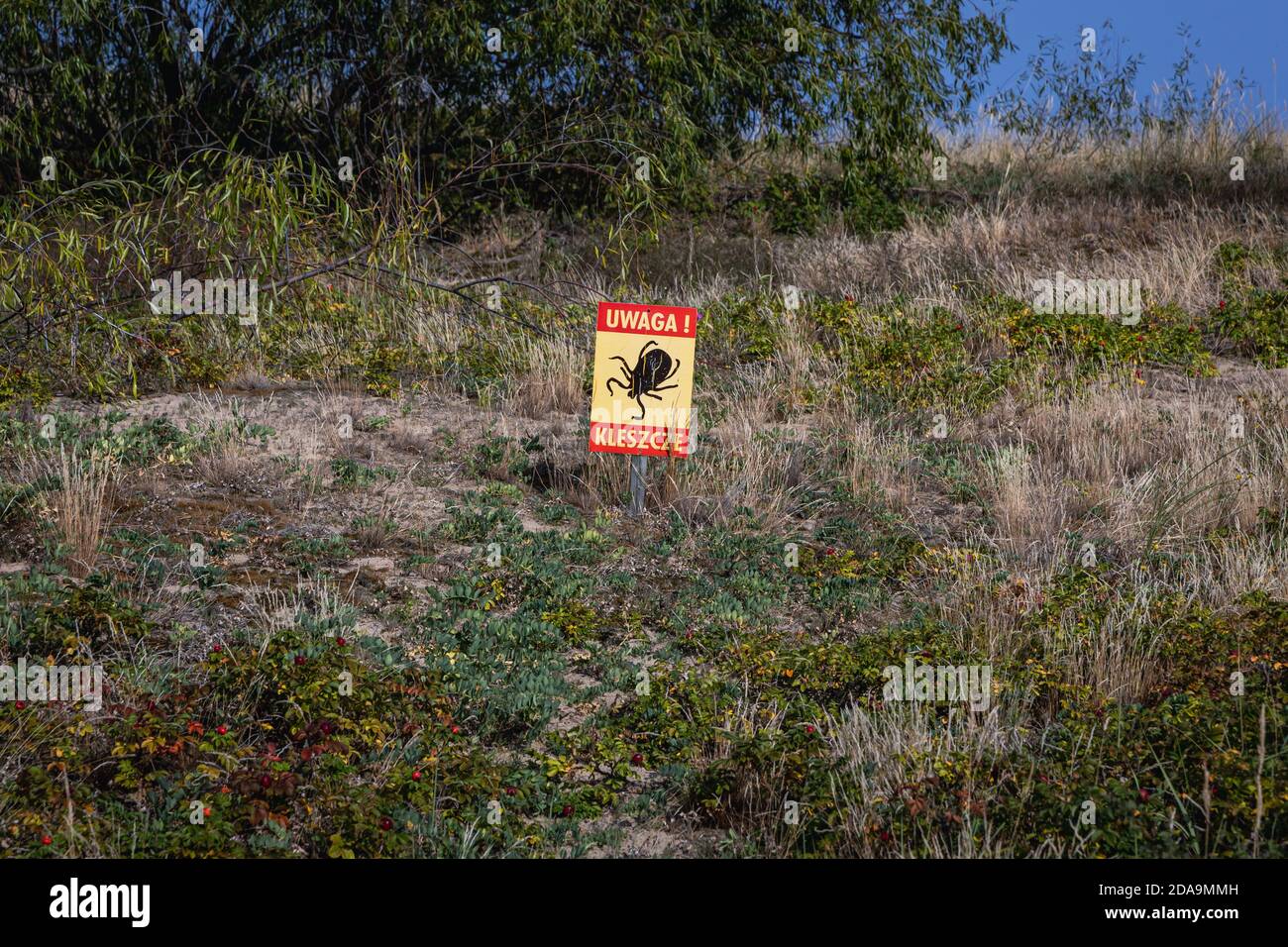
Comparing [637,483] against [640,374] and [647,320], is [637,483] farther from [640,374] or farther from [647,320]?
[647,320]

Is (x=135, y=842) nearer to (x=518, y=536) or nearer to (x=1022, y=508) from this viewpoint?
(x=518, y=536)

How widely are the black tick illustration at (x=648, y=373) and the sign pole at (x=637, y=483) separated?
35 centimetres

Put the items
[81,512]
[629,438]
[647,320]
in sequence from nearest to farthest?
[81,512], [647,320], [629,438]

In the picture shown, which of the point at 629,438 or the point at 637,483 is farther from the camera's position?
the point at 637,483

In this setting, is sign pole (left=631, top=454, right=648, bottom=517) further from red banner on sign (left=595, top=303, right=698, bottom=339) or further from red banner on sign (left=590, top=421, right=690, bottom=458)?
red banner on sign (left=595, top=303, right=698, bottom=339)

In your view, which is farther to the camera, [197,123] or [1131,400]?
[197,123]

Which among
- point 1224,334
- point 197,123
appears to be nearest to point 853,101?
point 1224,334

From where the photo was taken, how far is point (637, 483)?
6.52 meters

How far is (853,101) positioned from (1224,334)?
4.57 m

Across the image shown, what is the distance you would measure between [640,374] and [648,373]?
0.14 feet

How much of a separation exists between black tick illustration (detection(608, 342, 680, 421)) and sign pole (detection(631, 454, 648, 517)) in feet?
1.15

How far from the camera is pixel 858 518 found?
6.68 m

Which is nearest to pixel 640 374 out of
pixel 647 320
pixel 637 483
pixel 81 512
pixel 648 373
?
pixel 648 373

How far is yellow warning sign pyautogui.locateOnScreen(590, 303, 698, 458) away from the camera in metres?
6.15
